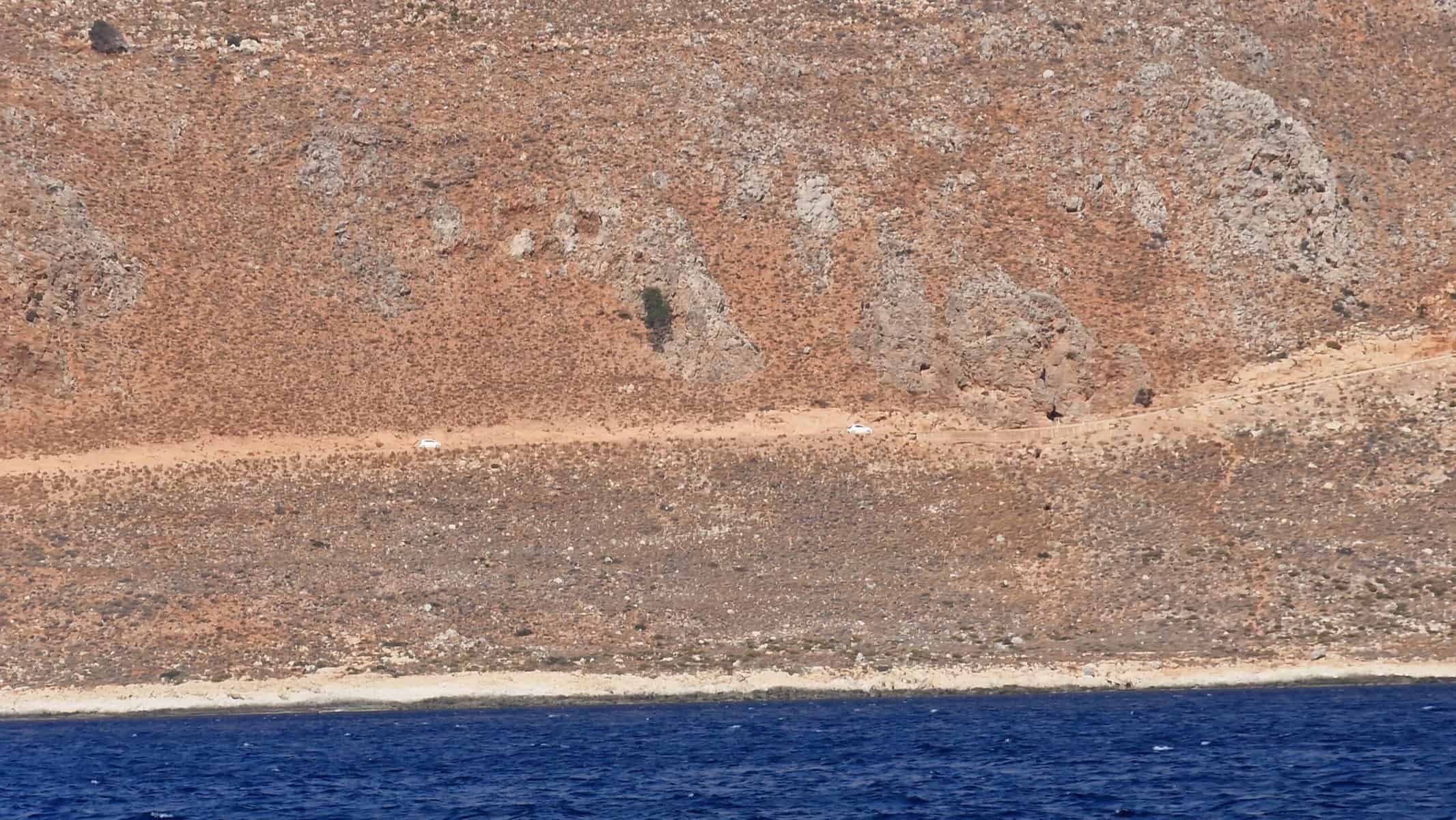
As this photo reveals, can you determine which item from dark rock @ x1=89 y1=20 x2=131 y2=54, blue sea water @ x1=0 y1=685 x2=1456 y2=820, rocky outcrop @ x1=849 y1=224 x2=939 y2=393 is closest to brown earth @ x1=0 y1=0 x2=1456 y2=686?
rocky outcrop @ x1=849 y1=224 x2=939 y2=393

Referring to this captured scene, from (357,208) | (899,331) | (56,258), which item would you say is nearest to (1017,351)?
(899,331)

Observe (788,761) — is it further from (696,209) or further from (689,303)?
(696,209)

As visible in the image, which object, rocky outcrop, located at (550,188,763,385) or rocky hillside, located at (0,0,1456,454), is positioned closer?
rocky hillside, located at (0,0,1456,454)

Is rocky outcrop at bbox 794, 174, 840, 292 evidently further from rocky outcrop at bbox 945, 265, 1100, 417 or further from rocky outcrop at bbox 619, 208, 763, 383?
rocky outcrop at bbox 945, 265, 1100, 417

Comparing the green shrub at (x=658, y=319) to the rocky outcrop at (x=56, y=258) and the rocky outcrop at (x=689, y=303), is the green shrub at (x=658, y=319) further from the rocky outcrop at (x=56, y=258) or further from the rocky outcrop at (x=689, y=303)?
the rocky outcrop at (x=56, y=258)

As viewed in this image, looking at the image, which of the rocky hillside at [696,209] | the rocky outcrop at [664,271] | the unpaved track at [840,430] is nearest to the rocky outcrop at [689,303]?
the rocky outcrop at [664,271]
